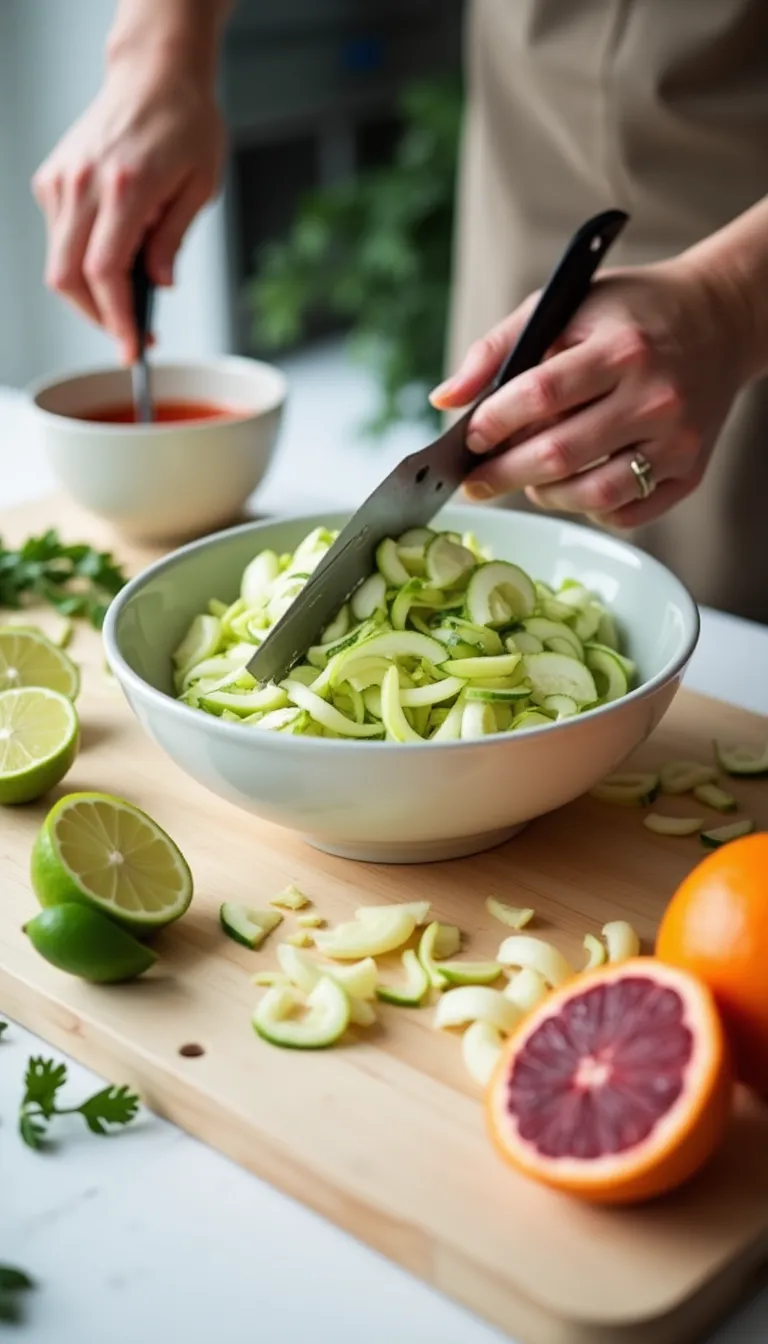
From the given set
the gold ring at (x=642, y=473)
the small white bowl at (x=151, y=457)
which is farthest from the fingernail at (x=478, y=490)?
the small white bowl at (x=151, y=457)

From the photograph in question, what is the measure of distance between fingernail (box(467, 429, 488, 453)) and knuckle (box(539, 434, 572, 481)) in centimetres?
5

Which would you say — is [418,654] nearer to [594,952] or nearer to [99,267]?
[594,952]

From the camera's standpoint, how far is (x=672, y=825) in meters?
1.28

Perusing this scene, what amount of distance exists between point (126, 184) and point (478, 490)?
692mm

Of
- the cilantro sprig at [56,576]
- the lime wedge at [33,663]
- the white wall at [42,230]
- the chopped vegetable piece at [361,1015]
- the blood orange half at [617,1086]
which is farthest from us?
the white wall at [42,230]

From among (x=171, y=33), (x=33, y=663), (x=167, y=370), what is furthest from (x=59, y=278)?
(x=33, y=663)

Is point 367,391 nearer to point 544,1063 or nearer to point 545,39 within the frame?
point 545,39

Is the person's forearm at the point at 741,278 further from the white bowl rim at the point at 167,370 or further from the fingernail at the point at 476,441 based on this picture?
the white bowl rim at the point at 167,370

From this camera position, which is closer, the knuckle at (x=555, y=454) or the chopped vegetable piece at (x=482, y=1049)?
the chopped vegetable piece at (x=482, y=1049)

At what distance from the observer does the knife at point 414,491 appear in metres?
1.27

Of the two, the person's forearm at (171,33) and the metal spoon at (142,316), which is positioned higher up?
the person's forearm at (171,33)

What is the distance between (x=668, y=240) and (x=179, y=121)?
667 millimetres

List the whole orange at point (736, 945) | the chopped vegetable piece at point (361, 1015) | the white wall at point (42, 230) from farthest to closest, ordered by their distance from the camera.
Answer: the white wall at point (42, 230) → the chopped vegetable piece at point (361, 1015) → the whole orange at point (736, 945)

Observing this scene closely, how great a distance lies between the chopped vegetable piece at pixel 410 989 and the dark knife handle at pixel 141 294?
40.4 inches
